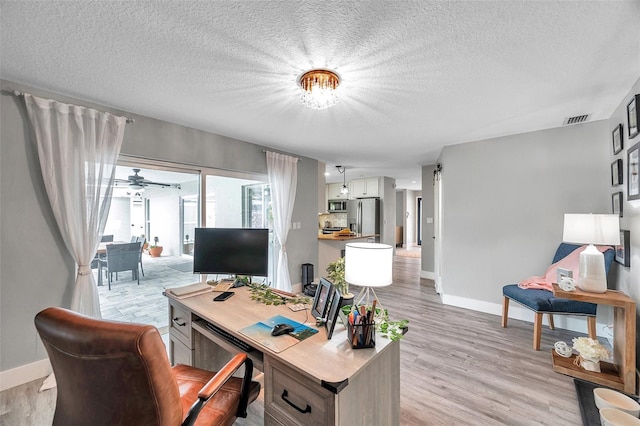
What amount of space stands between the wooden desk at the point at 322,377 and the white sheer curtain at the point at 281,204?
8.07 feet

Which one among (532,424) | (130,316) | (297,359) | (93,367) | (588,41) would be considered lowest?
(532,424)

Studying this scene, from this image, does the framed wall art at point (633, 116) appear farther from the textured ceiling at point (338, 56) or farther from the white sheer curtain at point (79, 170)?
the white sheer curtain at point (79, 170)

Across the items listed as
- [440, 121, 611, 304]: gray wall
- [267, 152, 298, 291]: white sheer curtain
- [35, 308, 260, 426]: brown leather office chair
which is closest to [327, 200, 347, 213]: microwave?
[267, 152, 298, 291]: white sheer curtain

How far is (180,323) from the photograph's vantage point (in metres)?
1.97

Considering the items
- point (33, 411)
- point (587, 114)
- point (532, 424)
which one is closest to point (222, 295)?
point (33, 411)

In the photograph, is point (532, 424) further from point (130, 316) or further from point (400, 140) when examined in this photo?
point (130, 316)

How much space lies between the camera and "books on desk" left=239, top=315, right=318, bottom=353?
4.25 ft

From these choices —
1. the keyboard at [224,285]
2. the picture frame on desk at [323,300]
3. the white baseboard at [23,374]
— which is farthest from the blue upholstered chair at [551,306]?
the white baseboard at [23,374]

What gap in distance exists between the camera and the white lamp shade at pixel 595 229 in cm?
214

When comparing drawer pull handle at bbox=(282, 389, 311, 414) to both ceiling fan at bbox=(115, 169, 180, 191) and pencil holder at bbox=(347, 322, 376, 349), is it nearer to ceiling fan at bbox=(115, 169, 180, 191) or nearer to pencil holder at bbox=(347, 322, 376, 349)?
pencil holder at bbox=(347, 322, 376, 349)

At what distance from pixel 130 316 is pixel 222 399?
2426 mm

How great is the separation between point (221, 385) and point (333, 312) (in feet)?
2.01

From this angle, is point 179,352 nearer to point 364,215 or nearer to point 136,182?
point 136,182

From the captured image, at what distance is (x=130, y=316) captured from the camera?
3.00 metres
